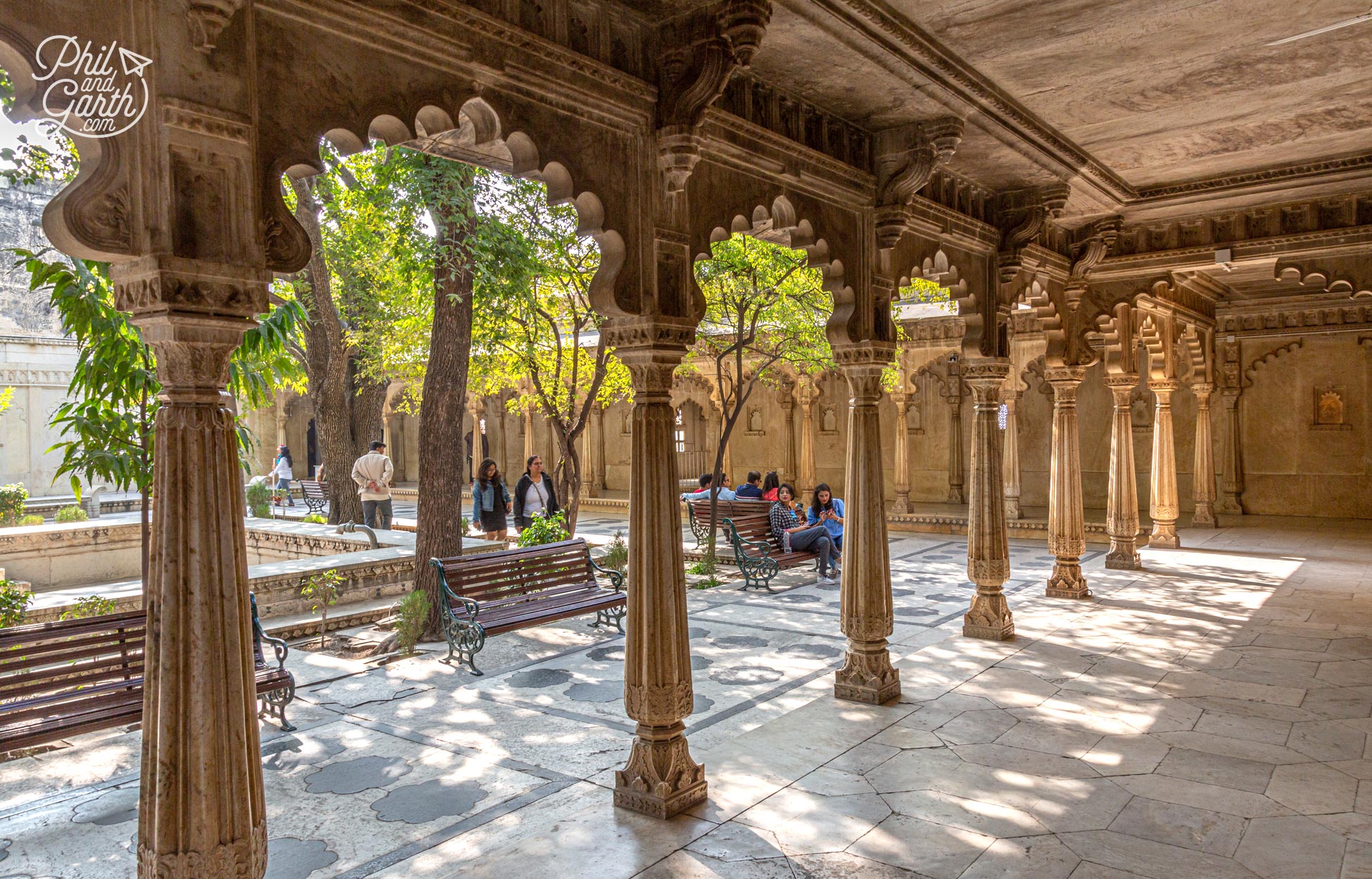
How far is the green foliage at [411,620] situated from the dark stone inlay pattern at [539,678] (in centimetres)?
124

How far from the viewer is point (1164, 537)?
14.6 m

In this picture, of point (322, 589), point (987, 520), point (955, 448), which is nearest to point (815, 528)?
point (987, 520)

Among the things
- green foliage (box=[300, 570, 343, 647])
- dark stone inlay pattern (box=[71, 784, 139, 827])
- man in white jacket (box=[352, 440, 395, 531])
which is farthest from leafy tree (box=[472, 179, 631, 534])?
dark stone inlay pattern (box=[71, 784, 139, 827])

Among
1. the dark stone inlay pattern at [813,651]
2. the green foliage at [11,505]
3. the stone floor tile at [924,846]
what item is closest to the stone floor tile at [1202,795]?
the stone floor tile at [924,846]

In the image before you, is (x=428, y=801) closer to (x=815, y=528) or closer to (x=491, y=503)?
(x=491, y=503)

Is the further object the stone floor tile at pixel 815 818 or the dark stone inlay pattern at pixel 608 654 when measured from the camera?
the dark stone inlay pattern at pixel 608 654

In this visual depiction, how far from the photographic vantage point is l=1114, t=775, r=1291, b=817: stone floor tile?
15.0 feet

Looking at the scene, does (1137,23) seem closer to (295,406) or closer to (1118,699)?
(1118,699)

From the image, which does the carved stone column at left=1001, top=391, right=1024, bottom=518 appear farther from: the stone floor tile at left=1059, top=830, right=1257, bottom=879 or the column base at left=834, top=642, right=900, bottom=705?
the stone floor tile at left=1059, top=830, right=1257, bottom=879

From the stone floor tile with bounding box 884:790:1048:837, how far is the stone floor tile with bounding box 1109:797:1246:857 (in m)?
0.42

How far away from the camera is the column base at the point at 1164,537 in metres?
14.5

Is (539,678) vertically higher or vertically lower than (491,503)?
lower

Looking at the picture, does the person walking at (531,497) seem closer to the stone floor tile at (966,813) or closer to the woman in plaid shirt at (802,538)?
the woman in plaid shirt at (802,538)

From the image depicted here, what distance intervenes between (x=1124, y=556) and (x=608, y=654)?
7902mm
